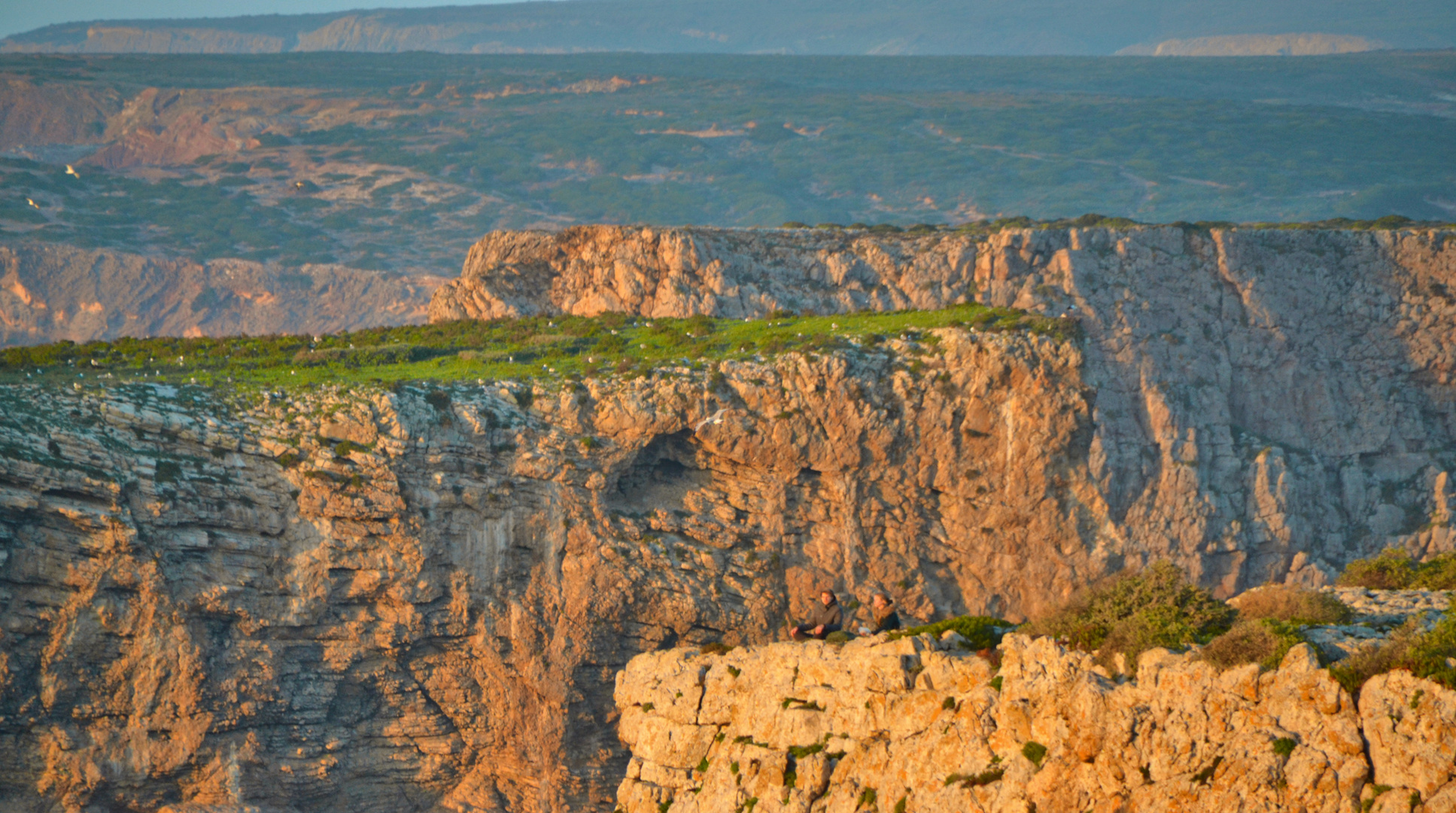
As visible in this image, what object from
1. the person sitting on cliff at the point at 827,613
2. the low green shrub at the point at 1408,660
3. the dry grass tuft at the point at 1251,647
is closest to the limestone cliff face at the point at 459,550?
the person sitting on cliff at the point at 827,613

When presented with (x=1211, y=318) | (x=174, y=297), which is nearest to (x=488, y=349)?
(x=1211, y=318)

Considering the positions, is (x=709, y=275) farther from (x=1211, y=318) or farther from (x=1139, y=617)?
(x=1139, y=617)

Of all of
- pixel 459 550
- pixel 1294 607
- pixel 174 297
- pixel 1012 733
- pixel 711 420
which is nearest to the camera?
pixel 1012 733

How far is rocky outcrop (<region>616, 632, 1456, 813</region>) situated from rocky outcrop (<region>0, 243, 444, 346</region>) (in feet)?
273

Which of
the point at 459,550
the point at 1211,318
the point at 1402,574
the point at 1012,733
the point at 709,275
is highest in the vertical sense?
the point at 709,275

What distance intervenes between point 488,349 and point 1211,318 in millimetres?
Result: 20356

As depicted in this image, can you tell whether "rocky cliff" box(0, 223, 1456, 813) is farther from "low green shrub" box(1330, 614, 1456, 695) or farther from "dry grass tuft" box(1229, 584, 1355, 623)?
"low green shrub" box(1330, 614, 1456, 695)

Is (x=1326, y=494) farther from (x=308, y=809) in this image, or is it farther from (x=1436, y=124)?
(x=1436, y=124)

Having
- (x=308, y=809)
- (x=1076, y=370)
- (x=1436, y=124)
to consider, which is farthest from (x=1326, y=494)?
(x=1436, y=124)

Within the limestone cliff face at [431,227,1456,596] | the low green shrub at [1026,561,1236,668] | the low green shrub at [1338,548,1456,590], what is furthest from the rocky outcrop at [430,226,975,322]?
the low green shrub at [1026,561,1236,668]

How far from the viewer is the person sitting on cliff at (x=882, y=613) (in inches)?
1051

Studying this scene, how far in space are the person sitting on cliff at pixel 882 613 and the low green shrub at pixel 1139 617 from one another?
8199 millimetres

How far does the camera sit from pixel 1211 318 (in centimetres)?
3656

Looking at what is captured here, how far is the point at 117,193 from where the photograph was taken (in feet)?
420
